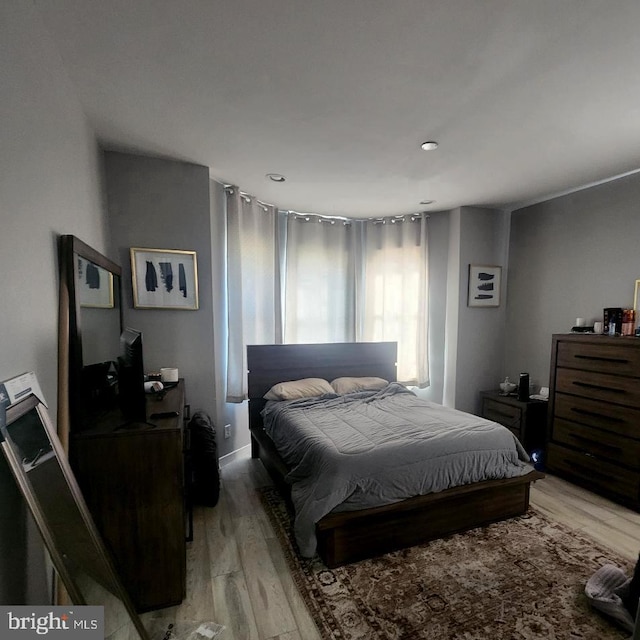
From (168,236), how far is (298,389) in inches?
68.1

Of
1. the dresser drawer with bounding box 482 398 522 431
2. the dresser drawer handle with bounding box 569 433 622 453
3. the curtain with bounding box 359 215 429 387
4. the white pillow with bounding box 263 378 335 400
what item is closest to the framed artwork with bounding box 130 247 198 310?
the white pillow with bounding box 263 378 335 400

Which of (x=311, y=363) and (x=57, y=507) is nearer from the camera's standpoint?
(x=57, y=507)

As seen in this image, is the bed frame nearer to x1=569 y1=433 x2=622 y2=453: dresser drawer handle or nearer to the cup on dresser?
x1=569 y1=433 x2=622 y2=453: dresser drawer handle

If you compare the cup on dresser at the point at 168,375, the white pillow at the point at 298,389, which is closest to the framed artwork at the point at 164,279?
the cup on dresser at the point at 168,375

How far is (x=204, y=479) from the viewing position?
2.44 m

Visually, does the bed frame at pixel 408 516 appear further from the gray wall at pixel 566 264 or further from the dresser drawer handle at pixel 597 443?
the gray wall at pixel 566 264

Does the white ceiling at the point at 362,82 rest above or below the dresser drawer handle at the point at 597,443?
above

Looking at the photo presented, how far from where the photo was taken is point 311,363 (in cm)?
352

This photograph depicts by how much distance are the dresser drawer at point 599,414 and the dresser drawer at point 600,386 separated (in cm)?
5

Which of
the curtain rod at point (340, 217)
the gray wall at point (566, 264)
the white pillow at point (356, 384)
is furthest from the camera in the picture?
the curtain rod at point (340, 217)

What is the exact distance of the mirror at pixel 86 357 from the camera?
129cm

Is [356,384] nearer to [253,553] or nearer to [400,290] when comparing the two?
[400,290]

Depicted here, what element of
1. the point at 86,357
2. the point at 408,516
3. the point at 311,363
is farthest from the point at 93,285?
the point at 408,516

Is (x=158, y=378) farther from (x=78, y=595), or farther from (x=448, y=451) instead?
(x=448, y=451)
